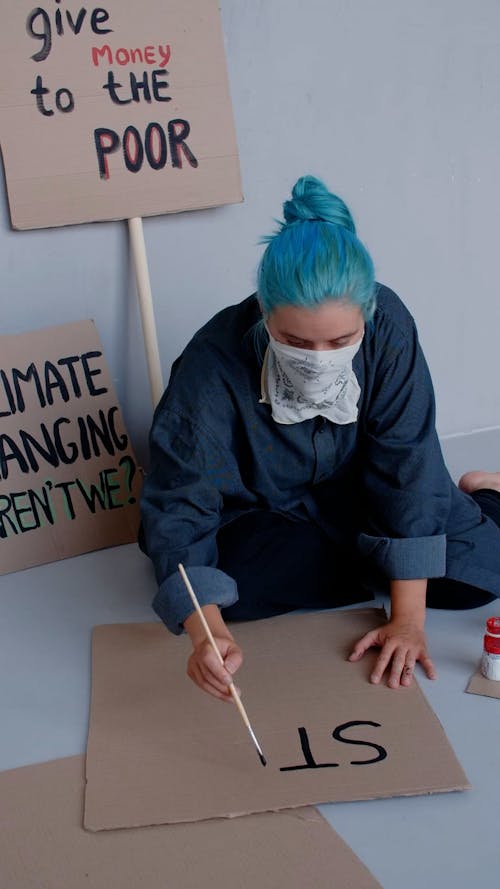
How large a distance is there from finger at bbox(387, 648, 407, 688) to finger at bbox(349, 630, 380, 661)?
4cm

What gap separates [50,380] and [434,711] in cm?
85

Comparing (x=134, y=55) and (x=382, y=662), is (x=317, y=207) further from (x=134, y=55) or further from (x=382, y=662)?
(x=134, y=55)

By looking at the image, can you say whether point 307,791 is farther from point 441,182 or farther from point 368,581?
point 441,182

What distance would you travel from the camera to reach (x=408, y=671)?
128 cm

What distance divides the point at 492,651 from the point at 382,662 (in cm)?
14

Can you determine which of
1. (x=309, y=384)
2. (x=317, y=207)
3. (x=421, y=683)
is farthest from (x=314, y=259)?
(x=421, y=683)

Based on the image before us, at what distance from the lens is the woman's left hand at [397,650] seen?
4.18 ft

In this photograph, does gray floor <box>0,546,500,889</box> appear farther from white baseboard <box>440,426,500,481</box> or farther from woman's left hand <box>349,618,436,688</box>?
white baseboard <box>440,426,500,481</box>

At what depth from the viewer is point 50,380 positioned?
5.57ft

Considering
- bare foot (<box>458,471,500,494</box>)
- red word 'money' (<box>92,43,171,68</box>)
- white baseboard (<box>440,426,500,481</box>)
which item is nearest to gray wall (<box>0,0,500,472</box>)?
white baseboard (<box>440,426,500,481</box>)

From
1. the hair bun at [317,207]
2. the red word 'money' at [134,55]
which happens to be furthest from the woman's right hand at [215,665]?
the red word 'money' at [134,55]

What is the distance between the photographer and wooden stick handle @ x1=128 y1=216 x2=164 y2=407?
1.70 meters

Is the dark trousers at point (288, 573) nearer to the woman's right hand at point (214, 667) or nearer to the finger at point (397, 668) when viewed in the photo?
the finger at point (397, 668)

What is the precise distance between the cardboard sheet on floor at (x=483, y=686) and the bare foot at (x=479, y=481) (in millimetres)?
460
